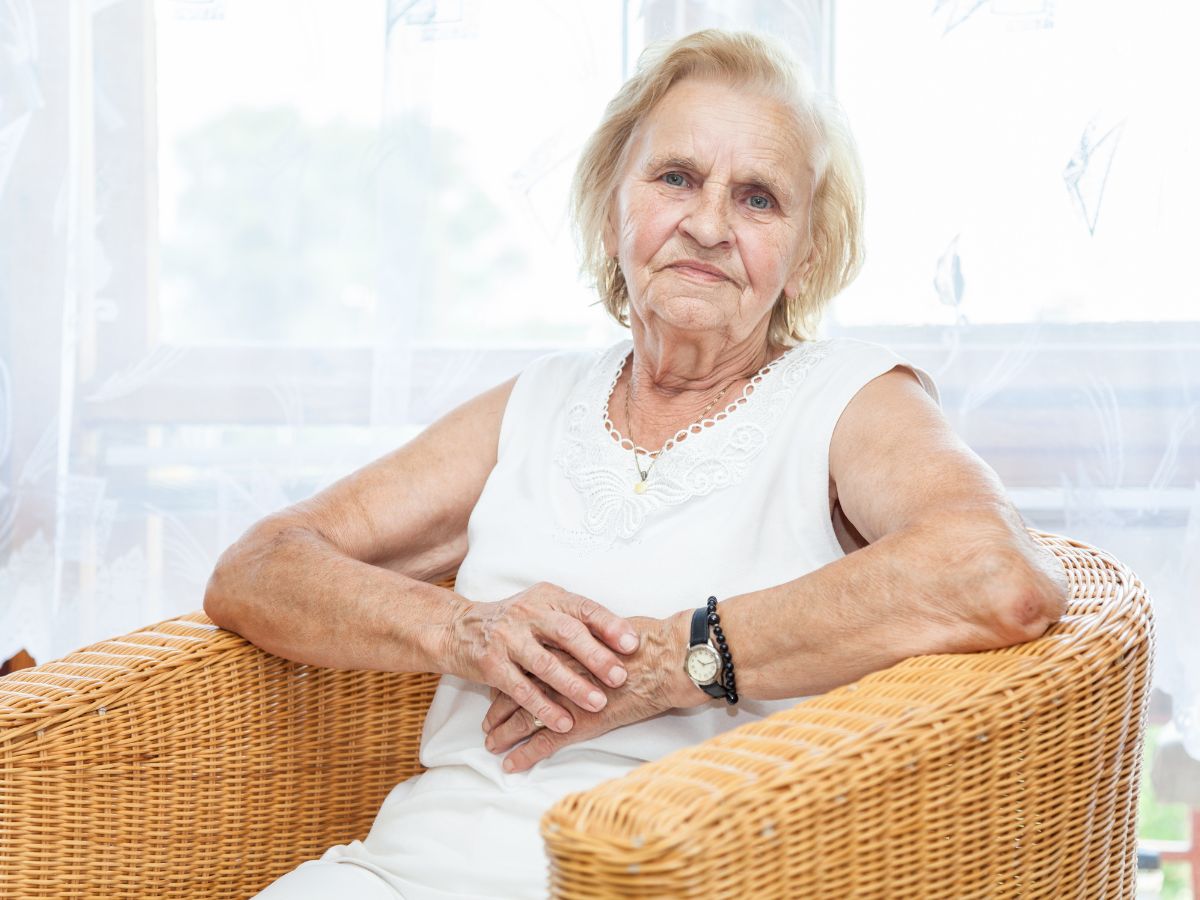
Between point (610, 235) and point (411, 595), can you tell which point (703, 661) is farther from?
point (610, 235)

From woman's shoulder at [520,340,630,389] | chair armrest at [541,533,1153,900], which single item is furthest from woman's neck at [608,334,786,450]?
chair armrest at [541,533,1153,900]

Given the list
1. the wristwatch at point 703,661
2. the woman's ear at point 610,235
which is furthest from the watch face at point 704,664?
the woman's ear at point 610,235

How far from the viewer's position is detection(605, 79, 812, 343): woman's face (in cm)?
167

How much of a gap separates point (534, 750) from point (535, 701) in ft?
0.29

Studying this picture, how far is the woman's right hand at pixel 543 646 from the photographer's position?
1.42 meters

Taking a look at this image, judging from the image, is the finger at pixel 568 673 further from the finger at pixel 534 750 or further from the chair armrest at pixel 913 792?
the chair armrest at pixel 913 792

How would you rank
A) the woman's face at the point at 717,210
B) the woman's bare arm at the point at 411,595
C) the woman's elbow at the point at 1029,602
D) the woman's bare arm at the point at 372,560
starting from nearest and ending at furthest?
the woman's elbow at the point at 1029,602 → the woman's bare arm at the point at 411,595 → the woman's bare arm at the point at 372,560 → the woman's face at the point at 717,210

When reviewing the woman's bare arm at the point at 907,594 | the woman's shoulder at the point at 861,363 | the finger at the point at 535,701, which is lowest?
the finger at the point at 535,701

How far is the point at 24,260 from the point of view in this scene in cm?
234

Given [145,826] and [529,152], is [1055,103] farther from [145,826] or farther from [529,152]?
[145,826]

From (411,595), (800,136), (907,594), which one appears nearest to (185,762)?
(411,595)

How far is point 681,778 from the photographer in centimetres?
102

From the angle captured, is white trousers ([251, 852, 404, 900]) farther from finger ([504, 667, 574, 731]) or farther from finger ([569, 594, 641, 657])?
finger ([569, 594, 641, 657])

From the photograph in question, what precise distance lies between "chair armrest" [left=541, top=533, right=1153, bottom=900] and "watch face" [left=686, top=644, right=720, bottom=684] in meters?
0.21
